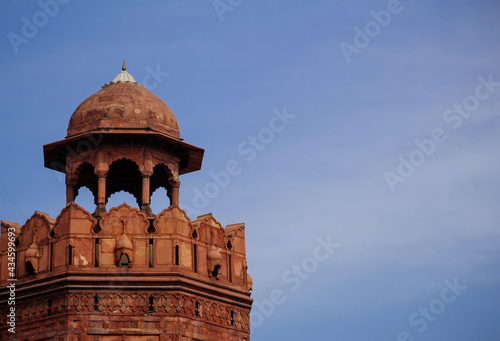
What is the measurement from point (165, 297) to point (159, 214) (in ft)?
7.78

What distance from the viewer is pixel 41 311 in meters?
34.2

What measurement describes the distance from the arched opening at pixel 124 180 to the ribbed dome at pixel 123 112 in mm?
2485

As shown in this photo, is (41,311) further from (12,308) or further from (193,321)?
(193,321)

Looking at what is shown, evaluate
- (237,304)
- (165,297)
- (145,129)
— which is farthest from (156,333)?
(145,129)

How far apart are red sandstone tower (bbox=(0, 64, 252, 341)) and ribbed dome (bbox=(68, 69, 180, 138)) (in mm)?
29

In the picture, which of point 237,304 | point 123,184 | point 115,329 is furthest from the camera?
point 123,184

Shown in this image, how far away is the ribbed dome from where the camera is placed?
36375mm

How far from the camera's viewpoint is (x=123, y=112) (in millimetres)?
36531

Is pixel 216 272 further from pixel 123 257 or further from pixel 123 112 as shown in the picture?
pixel 123 112

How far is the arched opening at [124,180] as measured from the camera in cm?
3919

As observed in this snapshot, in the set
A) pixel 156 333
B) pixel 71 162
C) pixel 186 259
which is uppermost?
pixel 71 162

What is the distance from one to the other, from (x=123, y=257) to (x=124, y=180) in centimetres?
583

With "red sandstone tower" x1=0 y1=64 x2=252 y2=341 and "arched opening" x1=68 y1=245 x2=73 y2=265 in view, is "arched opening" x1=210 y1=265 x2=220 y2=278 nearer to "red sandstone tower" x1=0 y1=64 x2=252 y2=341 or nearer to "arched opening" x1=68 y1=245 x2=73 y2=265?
"red sandstone tower" x1=0 y1=64 x2=252 y2=341

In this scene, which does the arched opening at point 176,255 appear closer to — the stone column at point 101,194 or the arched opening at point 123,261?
the arched opening at point 123,261
